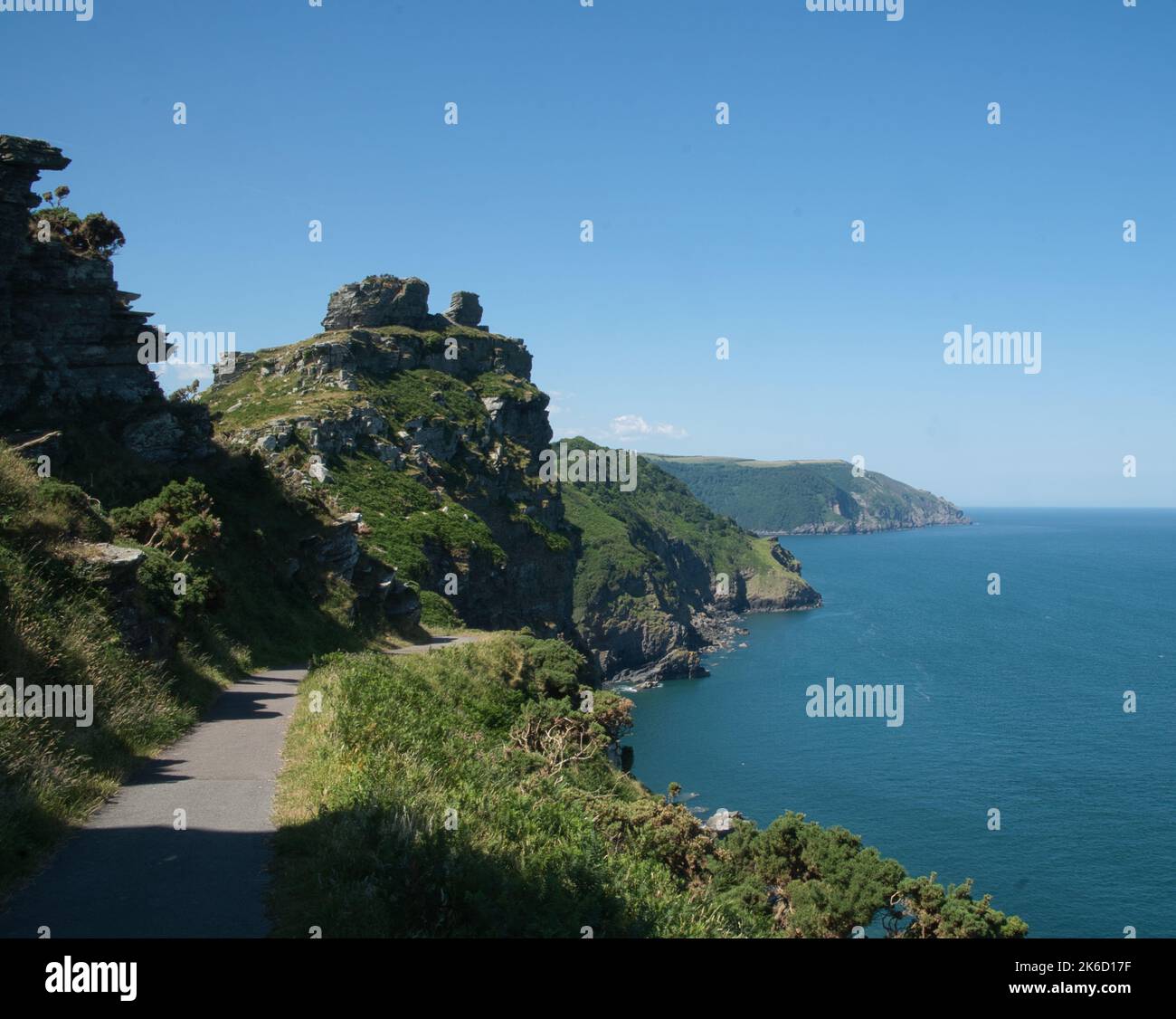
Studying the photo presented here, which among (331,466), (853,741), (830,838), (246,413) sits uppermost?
(246,413)

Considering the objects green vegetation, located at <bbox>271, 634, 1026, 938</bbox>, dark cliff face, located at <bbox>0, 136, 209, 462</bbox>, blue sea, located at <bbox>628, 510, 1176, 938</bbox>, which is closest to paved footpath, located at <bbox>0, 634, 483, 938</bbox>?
green vegetation, located at <bbox>271, 634, 1026, 938</bbox>

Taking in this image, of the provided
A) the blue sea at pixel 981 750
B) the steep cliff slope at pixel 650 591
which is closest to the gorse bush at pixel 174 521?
Result: the blue sea at pixel 981 750

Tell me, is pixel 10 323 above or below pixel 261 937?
above

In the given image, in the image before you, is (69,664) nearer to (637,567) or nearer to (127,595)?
(127,595)

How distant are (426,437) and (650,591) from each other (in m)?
71.3

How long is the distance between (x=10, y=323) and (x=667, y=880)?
26422 mm

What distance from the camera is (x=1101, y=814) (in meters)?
61.8

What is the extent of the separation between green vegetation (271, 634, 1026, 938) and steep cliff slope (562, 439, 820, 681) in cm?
8189

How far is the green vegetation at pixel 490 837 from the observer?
7.98 metres

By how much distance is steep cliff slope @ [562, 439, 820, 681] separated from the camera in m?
133

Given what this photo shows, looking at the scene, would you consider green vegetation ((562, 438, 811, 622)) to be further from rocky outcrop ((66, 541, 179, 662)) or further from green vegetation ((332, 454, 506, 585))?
rocky outcrop ((66, 541, 179, 662))
